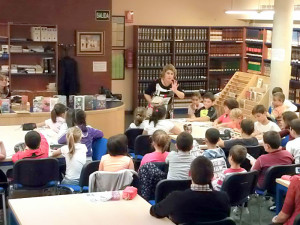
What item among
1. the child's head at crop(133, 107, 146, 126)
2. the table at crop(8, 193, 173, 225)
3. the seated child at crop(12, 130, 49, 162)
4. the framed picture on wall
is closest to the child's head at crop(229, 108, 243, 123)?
the child's head at crop(133, 107, 146, 126)

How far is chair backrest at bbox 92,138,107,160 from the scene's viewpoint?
274 inches

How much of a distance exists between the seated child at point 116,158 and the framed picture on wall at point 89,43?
23.6ft

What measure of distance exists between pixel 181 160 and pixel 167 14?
901 cm

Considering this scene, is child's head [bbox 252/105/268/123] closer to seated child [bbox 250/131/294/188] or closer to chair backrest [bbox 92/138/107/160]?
seated child [bbox 250/131/294/188]

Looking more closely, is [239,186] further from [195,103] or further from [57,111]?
[195,103]

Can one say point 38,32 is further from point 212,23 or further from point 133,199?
point 133,199

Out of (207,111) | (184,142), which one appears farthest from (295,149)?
(207,111)

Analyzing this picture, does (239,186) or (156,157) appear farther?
(156,157)

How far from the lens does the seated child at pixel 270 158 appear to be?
602 centimetres

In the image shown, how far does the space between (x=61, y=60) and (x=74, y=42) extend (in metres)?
0.52

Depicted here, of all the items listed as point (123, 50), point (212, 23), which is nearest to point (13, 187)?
point (123, 50)

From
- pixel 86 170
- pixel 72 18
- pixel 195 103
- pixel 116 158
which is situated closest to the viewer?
pixel 116 158

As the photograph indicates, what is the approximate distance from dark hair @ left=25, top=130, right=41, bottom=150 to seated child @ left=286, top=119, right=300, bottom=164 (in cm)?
284

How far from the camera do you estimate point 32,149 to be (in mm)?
6023
